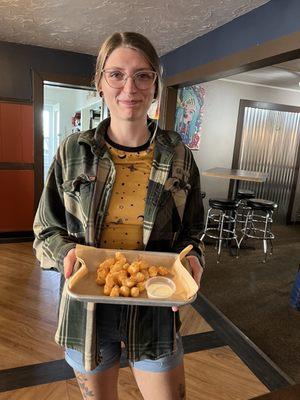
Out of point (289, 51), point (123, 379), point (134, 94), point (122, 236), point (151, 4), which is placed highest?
point (151, 4)

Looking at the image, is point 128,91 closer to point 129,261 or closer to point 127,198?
point 127,198

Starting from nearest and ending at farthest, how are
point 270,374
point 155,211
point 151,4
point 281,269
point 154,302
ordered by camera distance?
point 154,302, point 155,211, point 270,374, point 151,4, point 281,269

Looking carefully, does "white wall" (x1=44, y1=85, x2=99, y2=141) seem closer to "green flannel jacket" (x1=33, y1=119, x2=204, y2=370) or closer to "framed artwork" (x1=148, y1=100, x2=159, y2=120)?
"framed artwork" (x1=148, y1=100, x2=159, y2=120)

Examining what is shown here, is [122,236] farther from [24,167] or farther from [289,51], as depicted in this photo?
[24,167]

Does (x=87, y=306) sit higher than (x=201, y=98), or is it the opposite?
(x=201, y=98)

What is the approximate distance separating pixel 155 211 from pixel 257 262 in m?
3.19

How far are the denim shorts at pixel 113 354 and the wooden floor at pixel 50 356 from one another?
933 millimetres

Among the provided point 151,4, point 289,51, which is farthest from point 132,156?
point 151,4

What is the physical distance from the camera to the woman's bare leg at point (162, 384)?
2.99 feet

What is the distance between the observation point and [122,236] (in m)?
0.94

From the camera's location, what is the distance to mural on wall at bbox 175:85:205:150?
445 cm

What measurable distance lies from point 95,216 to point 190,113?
3987mm

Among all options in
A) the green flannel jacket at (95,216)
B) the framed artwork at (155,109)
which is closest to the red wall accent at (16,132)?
the framed artwork at (155,109)

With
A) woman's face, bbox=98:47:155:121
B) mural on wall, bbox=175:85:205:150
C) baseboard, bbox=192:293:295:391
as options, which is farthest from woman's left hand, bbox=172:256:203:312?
mural on wall, bbox=175:85:205:150
